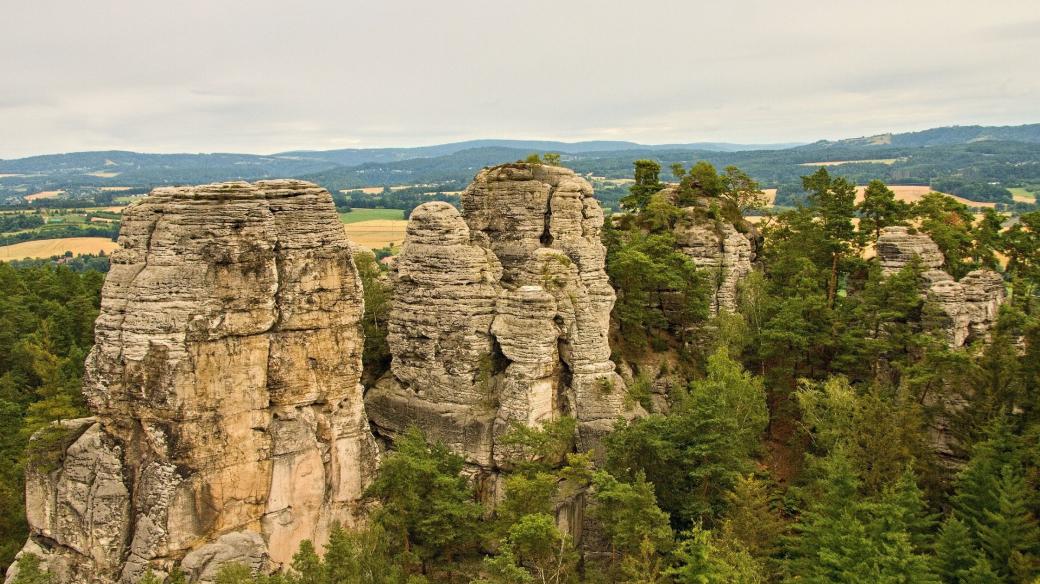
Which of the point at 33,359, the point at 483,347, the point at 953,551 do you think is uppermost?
the point at 483,347

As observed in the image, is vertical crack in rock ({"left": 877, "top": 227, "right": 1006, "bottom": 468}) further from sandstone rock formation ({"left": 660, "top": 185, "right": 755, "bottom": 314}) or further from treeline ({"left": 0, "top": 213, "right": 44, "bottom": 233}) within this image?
treeline ({"left": 0, "top": 213, "right": 44, "bottom": 233})

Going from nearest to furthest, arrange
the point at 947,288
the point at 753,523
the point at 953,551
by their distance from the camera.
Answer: the point at 953,551
the point at 753,523
the point at 947,288

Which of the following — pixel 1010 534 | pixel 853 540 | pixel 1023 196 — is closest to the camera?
pixel 853 540

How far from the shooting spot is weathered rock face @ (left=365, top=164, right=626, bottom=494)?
33.1 metres

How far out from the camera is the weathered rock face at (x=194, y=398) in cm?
2600

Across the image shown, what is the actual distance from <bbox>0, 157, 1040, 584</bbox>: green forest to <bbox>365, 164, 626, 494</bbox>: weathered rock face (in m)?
1.56

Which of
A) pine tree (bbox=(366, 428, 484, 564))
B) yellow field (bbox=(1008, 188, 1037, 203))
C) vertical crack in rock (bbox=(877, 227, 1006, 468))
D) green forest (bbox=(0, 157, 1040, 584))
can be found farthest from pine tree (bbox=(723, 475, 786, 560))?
yellow field (bbox=(1008, 188, 1037, 203))

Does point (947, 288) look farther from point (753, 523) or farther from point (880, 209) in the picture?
point (753, 523)

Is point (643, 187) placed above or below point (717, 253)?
above

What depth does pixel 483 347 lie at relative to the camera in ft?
112

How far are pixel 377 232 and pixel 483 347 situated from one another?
4503 inches

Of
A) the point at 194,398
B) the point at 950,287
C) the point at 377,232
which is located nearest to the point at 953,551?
the point at 950,287

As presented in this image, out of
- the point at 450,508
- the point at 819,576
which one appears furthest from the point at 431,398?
the point at 819,576

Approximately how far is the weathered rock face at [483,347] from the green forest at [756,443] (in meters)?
1.56
